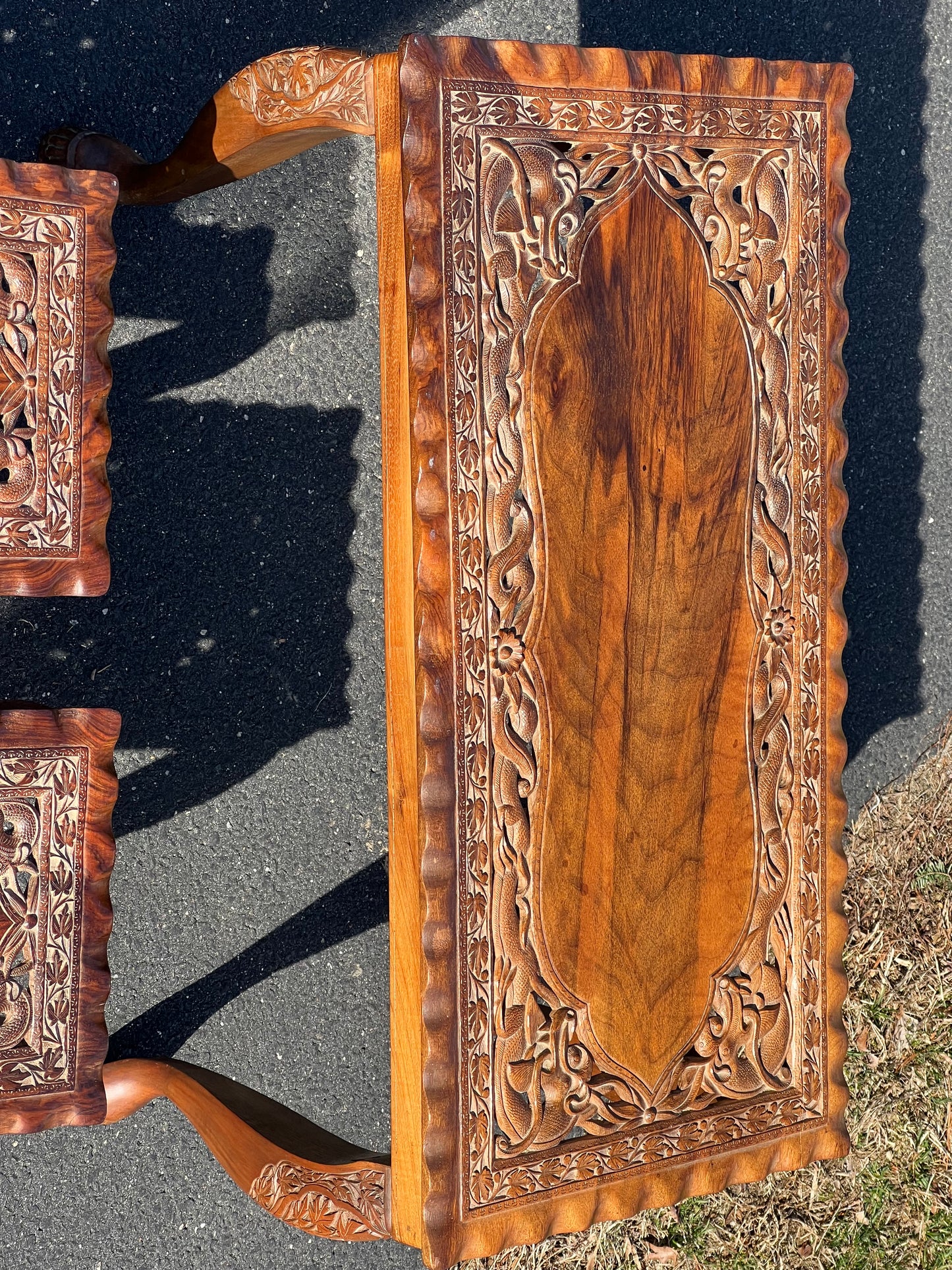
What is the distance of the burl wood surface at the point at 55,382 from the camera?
163 centimetres

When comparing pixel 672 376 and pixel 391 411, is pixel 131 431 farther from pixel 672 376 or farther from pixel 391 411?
pixel 672 376

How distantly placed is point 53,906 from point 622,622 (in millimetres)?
1004

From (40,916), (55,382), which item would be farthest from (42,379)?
(40,916)

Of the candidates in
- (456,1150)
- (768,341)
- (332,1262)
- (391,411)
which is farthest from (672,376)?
(332,1262)

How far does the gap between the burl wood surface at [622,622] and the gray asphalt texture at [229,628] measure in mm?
982

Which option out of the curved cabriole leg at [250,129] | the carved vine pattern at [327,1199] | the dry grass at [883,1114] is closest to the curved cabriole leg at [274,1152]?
the carved vine pattern at [327,1199]

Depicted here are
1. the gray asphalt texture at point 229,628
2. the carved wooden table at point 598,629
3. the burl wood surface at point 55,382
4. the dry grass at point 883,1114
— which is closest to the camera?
the carved wooden table at point 598,629

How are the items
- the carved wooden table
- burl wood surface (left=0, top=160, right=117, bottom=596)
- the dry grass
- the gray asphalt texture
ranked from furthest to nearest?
1. the dry grass
2. the gray asphalt texture
3. burl wood surface (left=0, top=160, right=117, bottom=596)
4. the carved wooden table

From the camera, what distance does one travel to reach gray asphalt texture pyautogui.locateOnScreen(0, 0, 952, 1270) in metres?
2.31

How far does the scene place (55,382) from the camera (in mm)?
1654

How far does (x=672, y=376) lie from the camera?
1.61 m

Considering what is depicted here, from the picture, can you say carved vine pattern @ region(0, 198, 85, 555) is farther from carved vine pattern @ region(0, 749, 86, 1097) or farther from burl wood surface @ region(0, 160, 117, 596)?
carved vine pattern @ region(0, 749, 86, 1097)

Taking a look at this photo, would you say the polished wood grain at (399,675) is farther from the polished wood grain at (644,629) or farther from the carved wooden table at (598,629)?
the polished wood grain at (644,629)

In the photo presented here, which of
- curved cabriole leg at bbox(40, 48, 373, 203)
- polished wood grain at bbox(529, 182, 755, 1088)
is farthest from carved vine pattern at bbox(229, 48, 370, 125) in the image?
polished wood grain at bbox(529, 182, 755, 1088)
